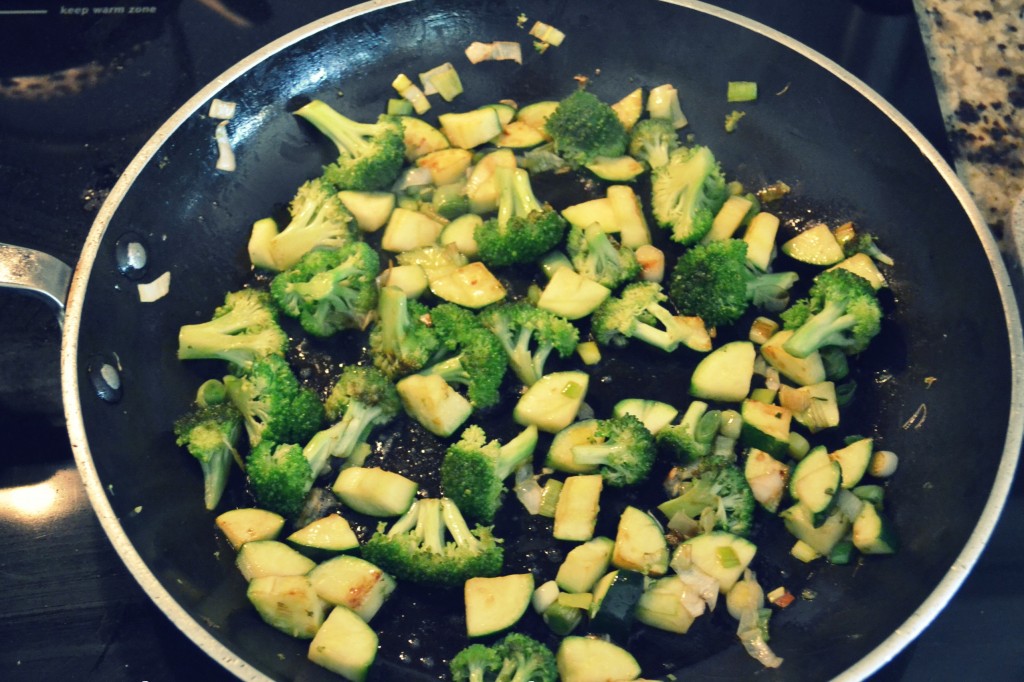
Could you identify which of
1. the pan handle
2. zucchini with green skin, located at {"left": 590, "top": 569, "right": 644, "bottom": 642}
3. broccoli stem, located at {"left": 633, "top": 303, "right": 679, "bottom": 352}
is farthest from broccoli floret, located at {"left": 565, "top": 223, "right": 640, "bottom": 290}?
the pan handle

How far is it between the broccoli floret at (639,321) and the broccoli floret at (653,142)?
43cm

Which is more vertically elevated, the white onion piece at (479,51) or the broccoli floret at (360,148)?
the white onion piece at (479,51)

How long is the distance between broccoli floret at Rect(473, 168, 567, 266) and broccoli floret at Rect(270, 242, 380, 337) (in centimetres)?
32

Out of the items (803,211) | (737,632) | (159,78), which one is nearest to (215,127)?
(159,78)

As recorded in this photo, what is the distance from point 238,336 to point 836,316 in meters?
1.48

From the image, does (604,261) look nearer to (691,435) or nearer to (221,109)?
(691,435)

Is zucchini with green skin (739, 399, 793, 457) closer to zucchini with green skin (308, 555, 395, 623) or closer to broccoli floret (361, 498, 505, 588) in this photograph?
broccoli floret (361, 498, 505, 588)

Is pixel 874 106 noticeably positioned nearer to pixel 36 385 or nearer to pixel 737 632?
pixel 737 632

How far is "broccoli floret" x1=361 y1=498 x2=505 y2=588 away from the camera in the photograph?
1.77 meters

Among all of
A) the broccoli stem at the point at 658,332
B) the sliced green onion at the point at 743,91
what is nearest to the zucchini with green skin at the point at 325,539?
the broccoli stem at the point at 658,332

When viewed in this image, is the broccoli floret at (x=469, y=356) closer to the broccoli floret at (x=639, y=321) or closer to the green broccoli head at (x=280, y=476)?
the broccoli floret at (x=639, y=321)

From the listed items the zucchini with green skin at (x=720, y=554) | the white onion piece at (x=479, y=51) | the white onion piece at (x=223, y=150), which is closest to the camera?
the zucchini with green skin at (x=720, y=554)

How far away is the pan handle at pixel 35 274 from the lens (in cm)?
177

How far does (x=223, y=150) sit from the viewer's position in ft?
7.32
